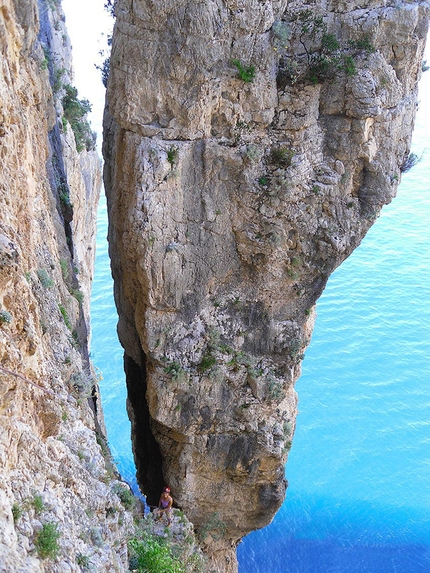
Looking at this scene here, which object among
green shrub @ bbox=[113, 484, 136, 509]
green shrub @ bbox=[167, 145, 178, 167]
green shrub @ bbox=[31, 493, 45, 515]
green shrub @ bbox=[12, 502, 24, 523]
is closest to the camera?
green shrub @ bbox=[12, 502, 24, 523]

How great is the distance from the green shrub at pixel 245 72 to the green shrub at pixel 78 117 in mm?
4906

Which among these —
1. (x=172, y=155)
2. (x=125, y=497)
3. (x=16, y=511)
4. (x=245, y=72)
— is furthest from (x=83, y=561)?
(x=245, y=72)

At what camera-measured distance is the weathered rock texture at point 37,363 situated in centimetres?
729

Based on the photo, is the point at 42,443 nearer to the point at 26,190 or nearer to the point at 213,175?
the point at 26,190

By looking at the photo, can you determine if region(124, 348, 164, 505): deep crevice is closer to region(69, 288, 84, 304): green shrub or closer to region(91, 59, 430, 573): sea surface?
region(69, 288, 84, 304): green shrub

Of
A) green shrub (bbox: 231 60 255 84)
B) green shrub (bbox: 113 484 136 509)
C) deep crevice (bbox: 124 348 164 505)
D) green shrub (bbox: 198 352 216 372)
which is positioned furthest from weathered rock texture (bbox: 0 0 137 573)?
green shrub (bbox: 231 60 255 84)

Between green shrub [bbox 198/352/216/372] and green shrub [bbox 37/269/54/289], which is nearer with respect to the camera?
green shrub [bbox 37/269/54/289]

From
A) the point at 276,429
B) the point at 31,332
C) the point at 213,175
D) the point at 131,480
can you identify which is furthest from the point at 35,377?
the point at 131,480

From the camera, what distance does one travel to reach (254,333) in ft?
47.0

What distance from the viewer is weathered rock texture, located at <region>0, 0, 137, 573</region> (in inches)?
287

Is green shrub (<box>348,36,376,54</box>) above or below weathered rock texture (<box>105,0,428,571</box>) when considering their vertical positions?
above

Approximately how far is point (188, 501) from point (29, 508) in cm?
910

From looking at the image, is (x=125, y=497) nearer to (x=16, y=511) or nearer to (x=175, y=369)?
(x=175, y=369)

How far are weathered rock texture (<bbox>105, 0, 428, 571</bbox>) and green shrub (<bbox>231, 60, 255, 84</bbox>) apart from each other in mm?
84
